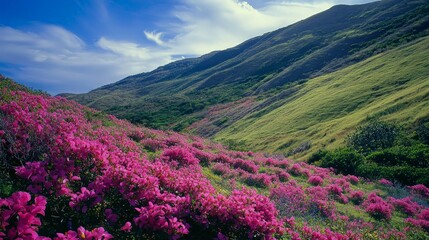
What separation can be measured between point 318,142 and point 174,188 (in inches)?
1498

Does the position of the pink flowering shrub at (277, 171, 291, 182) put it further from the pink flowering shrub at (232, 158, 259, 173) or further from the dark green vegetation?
the dark green vegetation

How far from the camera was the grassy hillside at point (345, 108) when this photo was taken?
4138cm

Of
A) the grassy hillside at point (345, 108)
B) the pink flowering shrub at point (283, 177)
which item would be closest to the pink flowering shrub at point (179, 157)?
Result: the pink flowering shrub at point (283, 177)

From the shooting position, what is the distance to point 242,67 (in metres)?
174

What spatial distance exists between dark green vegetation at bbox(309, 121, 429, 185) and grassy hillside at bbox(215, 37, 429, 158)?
311 centimetres

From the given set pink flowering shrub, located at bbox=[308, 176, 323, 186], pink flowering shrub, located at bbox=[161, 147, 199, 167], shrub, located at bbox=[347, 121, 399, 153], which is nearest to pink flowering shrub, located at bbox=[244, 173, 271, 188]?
pink flowering shrub, located at bbox=[161, 147, 199, 167]

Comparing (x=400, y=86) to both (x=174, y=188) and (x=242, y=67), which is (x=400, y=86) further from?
(x=242, y=67)

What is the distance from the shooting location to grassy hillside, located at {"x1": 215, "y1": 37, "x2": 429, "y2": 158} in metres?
41.4

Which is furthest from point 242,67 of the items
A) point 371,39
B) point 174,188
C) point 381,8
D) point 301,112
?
point 174,188

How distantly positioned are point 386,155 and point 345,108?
27109 millimetres

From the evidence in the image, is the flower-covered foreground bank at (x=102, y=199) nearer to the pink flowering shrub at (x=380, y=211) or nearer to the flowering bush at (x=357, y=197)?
the pink flowering shrub at (x=380, y=211)

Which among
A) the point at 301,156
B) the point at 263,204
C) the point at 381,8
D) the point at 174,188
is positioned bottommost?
the point at 301,156

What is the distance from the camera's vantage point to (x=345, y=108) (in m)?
54.0

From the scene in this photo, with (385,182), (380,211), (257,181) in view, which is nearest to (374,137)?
(385,182)
